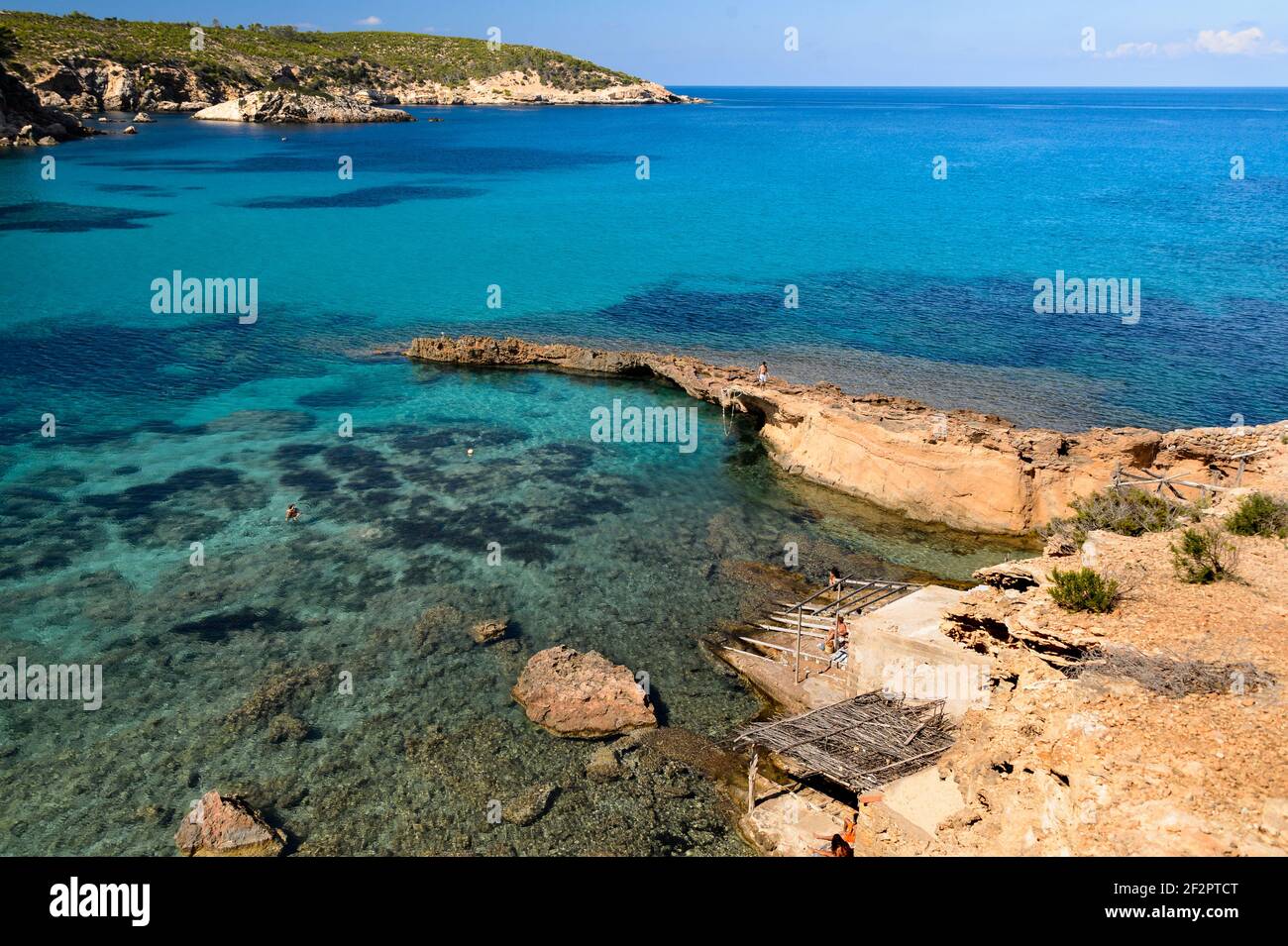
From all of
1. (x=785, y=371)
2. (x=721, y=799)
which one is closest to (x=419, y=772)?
(x=721, y=799)

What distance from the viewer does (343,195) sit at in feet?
269

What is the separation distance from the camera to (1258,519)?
16.1m

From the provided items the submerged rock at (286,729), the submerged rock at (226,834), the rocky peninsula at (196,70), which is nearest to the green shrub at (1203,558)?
the submerged rock at (226,834)

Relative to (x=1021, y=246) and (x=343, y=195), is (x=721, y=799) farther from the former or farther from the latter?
(x=343, y=195)

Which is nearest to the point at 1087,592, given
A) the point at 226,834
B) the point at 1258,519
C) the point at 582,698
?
the point at 1258,519

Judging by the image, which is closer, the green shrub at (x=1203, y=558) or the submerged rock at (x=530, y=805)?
the green shrub at (x=1203, y=558)

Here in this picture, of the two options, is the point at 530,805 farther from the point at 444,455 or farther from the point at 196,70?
the point at 196,70

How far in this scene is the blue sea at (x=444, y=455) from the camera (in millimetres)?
16125

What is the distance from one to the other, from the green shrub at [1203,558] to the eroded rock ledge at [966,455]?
9615 millimetres

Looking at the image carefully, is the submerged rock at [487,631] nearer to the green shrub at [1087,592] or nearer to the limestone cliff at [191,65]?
the green shrub at [1087,592]

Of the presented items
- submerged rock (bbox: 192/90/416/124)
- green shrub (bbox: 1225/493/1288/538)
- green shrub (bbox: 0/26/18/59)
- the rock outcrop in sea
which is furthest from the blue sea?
submerged rock (bbox: 192/90/416/124)

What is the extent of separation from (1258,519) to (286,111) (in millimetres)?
163824

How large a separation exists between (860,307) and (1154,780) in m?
43.3

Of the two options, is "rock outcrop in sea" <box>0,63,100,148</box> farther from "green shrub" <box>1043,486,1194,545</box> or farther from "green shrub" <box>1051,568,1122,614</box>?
"green shrub" <box>1051,568,1122,614</box>
